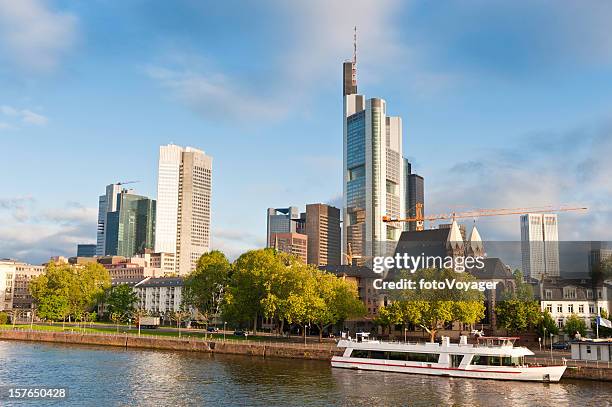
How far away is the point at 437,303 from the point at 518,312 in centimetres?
2134

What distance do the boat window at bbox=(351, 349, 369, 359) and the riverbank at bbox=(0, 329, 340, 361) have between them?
6.35 meters

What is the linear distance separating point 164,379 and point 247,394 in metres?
15.7

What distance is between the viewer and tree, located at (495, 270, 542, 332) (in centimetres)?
12500

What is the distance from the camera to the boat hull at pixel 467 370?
82.2 meters

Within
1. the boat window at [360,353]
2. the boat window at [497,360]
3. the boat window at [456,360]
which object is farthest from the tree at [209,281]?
the boat window at [497,360]

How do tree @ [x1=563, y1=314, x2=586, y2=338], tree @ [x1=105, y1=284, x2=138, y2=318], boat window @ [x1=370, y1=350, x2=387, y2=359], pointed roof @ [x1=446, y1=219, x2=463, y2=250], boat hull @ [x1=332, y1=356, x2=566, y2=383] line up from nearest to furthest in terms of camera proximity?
boat hull @ [x1=332, y1=356, x2=566, y2=383] → boat window @ [x1=370, y1=350, x2=387, y2=359] → tree @ [x1=563, y1=314, x2=586, y2=338] → pointed roof @ [x1=446, y1=219, x2=463, y2=250] → tree @ [x1=105, y1=284, x2=138, y2=318]

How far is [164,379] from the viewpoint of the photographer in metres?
81.0

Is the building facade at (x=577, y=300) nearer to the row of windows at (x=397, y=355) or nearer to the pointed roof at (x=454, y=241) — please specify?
the pointed roof at (x=454, y=241)

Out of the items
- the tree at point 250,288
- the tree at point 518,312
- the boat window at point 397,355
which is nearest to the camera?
the boat window at point 397,355

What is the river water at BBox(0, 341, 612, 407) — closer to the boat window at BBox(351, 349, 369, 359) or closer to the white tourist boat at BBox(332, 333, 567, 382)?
the white tourist boat at BBox(332, 333, 567, 382)

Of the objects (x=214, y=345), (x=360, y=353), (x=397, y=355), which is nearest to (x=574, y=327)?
(x=397, y=355)

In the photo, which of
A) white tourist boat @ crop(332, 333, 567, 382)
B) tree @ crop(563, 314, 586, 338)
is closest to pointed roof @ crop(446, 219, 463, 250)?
tree @ crop(563, 314, 586, 338)

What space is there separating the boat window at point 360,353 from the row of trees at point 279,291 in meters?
23.9

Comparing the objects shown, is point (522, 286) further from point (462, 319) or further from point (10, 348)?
point (10, 348)
